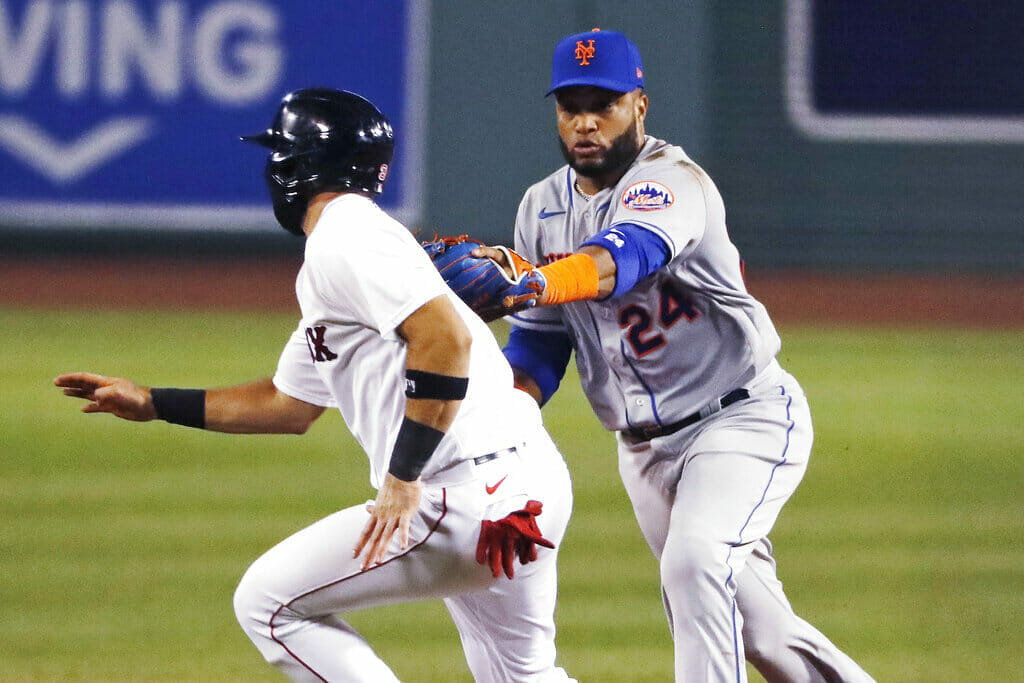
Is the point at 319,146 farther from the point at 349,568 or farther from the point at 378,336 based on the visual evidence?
the point at 349,568

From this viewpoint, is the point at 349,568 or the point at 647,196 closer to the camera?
the point at 349,568

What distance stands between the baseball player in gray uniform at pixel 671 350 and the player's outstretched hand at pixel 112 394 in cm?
89

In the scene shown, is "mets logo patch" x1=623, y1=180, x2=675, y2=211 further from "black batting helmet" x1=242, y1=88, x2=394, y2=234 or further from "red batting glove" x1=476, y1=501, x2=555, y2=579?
"red batting glove" x1=476, y1=501, x2=555, y2=579

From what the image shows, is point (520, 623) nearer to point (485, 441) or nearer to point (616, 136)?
point (485, 441)

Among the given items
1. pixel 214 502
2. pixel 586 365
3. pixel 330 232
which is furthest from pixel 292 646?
pixel 214 502

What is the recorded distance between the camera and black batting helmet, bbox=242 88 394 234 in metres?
3.11

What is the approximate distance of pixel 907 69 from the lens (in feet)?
47.0

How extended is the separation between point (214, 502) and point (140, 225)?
298 inches

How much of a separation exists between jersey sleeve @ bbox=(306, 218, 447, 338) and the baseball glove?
35 centimetres

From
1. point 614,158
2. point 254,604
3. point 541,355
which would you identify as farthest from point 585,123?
point 254,604

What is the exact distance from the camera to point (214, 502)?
682cm

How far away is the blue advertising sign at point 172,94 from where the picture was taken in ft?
44.7

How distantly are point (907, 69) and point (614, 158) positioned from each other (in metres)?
11.4

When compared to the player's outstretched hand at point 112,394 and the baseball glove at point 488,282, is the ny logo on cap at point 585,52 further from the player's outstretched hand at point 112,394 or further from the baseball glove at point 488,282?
the player's outstretched hand at point 112,394
